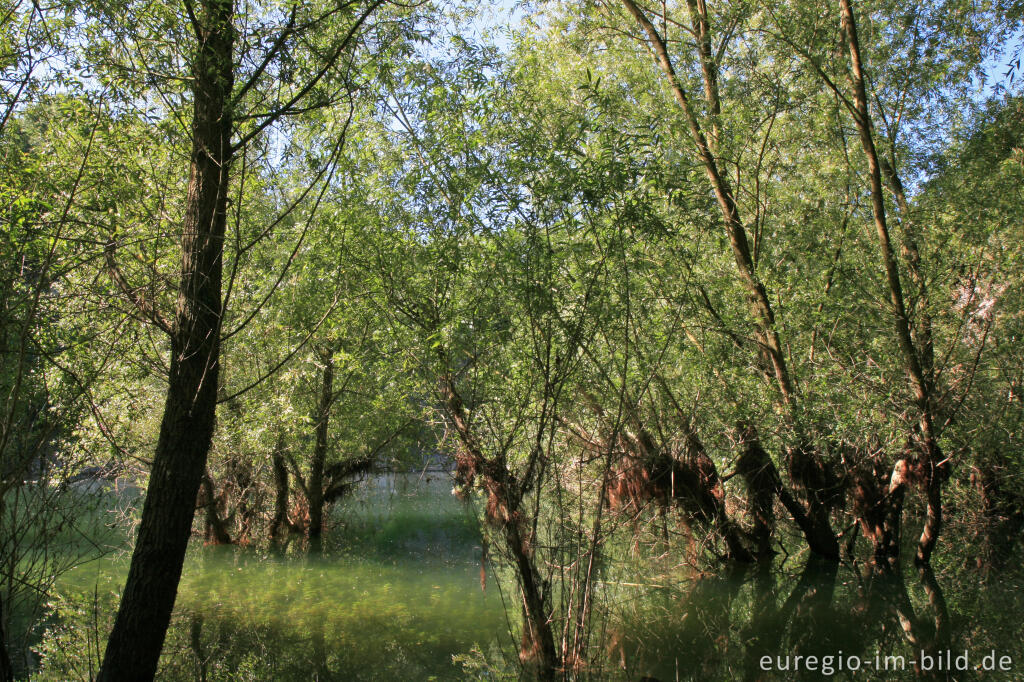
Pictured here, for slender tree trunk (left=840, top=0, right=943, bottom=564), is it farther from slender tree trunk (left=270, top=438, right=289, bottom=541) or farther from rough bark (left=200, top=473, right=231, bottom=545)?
rough bark (left=200, top=473, right=231, bottom=545)

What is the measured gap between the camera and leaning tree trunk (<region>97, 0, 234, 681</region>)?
425cm

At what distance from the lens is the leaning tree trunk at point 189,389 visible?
14.0 ft

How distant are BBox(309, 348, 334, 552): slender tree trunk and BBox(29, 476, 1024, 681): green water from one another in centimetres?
139

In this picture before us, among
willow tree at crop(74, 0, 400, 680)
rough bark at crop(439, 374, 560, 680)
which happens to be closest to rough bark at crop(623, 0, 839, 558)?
rough bark at crop(439, 374, 560, 680)

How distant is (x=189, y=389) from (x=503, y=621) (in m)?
5.29

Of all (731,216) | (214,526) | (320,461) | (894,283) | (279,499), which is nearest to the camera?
(894,283)

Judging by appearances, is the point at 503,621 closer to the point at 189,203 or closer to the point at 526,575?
the point at 526,575

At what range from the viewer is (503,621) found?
27.6 feet

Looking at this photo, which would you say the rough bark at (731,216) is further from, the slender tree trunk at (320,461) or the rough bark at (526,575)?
the slender tree trunk at (320,461)

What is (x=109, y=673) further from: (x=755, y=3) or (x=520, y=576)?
(x=755, y=3)

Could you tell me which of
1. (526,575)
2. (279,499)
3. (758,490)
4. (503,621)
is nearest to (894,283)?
(758,490)

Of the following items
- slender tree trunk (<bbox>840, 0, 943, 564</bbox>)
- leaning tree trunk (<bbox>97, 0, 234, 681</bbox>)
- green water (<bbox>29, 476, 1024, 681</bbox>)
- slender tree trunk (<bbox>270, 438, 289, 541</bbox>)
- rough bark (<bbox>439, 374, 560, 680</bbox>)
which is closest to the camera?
leaning tree trunk (<bbox>97, 0, 234, 681</bbox>)

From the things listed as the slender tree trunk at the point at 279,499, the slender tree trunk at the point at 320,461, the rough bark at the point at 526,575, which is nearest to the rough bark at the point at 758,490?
the rough bark at the point at 526,575

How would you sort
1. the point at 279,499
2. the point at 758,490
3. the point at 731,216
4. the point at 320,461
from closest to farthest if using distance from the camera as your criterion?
the point at 731,216
the point at 758,490
the point at 320,461
the point at 279,499
